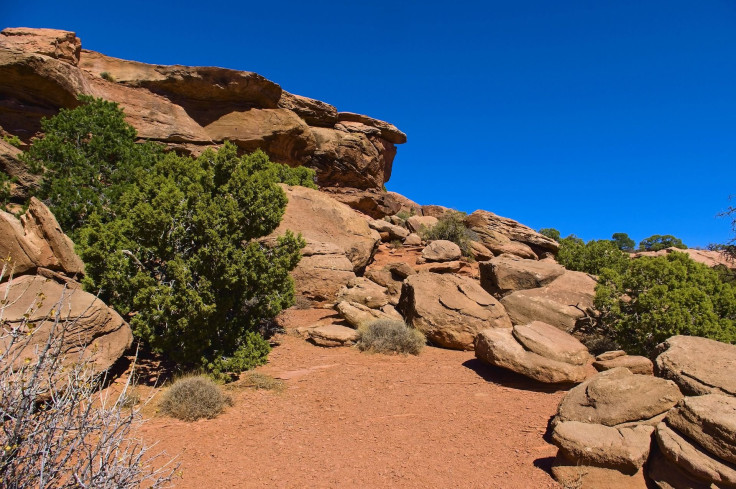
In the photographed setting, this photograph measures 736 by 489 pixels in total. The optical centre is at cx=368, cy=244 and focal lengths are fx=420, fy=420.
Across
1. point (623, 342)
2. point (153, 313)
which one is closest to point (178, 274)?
point (153, 313)

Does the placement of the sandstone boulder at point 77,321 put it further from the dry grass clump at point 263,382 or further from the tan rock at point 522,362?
the tan rock at point 522,362

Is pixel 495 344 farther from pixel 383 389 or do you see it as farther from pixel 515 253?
pixel 515 253

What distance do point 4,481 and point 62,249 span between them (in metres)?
6.61

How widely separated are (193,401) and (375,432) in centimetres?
274

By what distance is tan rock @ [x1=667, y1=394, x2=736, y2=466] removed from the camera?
395cm

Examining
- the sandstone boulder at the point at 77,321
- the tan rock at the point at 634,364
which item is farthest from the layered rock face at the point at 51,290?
the tan rock at the point at 634,364

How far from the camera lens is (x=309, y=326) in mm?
10938

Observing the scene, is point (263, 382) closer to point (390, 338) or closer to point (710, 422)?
point (390, 338)

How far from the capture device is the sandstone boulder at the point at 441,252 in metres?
19.8

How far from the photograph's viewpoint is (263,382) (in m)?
7.43

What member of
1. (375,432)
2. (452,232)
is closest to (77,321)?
(375,432)

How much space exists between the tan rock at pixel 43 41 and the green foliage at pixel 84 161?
8555 millimetres

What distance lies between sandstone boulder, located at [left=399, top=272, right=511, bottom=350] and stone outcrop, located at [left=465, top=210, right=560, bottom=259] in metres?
14.3

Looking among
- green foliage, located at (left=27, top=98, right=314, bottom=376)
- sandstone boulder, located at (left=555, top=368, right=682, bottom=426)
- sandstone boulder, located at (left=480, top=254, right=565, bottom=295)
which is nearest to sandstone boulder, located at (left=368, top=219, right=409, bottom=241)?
sandstone boulder, located at (left=480, top=254, right=565, bottom=295)
